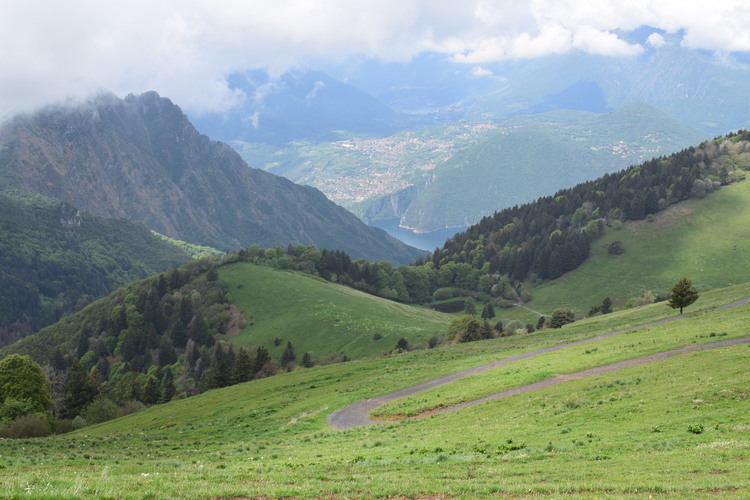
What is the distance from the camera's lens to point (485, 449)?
26312 millimetres

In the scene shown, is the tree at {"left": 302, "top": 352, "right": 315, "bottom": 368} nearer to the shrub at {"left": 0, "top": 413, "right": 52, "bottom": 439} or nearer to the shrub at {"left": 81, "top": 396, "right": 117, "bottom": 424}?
the shrub at {"left": 81, "top": 396, "right": 117, "bottom": 424}

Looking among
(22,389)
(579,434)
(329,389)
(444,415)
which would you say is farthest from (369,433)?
(22,389)

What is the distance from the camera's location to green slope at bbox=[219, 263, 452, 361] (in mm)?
130625

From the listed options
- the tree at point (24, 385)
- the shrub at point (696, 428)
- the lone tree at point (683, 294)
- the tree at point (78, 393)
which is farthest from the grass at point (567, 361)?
the tree at point (78, 393)

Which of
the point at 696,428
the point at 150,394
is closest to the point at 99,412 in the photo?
the point at 150,394

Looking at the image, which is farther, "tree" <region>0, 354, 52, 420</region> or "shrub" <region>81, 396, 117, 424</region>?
"shrub" <region>81, 396, 117, 424</region>

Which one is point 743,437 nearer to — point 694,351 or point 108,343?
point 694,351

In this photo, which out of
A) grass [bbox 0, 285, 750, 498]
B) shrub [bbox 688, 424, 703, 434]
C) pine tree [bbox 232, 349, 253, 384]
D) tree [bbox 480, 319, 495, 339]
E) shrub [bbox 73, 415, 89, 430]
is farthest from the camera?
tree [bbox 480, 319, 495, 339]

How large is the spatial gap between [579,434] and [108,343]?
171 meters

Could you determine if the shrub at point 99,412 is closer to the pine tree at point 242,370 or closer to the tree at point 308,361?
the pine tree at point 242,370

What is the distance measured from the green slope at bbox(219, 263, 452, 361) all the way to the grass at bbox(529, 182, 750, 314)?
1776 inches

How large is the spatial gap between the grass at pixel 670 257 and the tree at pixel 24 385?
452ft

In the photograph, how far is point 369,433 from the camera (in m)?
37.4

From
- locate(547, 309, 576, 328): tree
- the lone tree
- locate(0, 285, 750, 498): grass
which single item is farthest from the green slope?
locate(0, 285, 750, 498): grass
